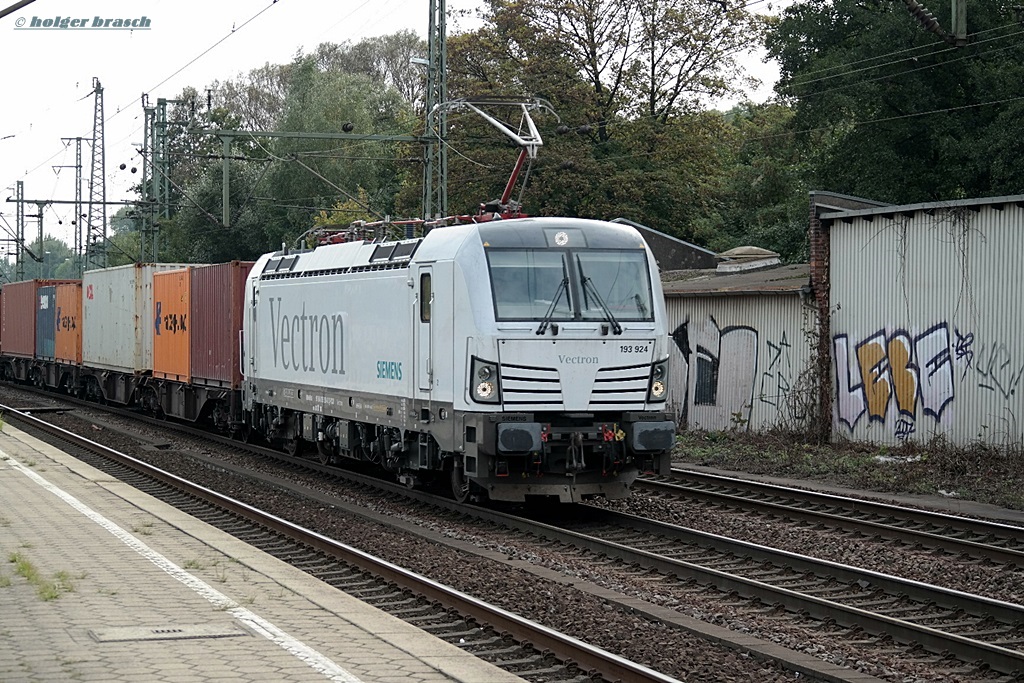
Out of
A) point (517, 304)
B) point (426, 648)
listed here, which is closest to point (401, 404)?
point (517, 304)

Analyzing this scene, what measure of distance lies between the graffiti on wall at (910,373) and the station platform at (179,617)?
35.2ft

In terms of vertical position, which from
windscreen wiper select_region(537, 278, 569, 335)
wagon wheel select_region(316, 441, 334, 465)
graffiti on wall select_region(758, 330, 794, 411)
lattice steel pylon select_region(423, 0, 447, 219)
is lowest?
wagon wheel select_region(316, 441, 334, 465)

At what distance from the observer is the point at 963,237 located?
1830cm

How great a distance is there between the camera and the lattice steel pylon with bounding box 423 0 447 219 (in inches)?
1040

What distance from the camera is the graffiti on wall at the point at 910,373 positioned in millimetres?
17766

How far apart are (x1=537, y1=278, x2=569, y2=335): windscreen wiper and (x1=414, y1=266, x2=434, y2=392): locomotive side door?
149 centimetres

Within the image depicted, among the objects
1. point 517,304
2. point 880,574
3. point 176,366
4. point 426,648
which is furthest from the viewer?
point 176,366

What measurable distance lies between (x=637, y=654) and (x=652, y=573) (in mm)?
3069

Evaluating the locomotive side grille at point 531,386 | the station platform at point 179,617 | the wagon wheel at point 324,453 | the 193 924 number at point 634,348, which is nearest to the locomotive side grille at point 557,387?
the locomotive side grille at point 531,386

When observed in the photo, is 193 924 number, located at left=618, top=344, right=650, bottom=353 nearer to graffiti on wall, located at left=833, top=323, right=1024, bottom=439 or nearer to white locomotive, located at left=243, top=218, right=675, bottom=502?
white locomotive, located at left=243, top=218, right=675, bottom=502

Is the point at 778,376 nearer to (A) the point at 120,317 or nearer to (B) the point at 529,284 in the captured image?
(B) the point at 529,284

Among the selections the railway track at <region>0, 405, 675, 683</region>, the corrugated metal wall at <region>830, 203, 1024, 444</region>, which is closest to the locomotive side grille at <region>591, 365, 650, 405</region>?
the railway track at <region>0, 405, 675, 683</region>

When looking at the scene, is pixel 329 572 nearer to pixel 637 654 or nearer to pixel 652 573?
pixel 652 573

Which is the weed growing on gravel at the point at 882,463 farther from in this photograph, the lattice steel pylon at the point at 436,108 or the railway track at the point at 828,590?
the lattice steel pylon at the point at 436,108
